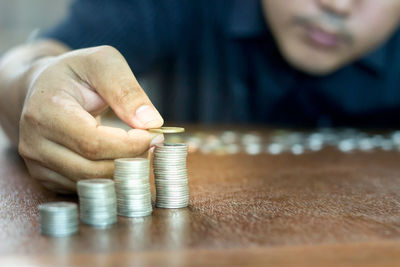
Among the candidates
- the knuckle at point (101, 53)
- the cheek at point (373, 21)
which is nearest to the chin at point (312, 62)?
the cheek at point (373, 21)

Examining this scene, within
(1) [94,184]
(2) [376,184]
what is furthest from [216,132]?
(1) [94,184]

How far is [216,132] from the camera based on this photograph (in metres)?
2.12

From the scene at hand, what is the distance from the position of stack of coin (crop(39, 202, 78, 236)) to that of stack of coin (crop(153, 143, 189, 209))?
192 mm

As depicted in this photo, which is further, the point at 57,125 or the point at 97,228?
the point at 57,125

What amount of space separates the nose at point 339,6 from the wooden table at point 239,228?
0.86 m

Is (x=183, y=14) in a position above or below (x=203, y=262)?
above

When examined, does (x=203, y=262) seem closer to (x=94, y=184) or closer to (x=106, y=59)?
(x=94, y=184)

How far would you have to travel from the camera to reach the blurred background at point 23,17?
527 cm

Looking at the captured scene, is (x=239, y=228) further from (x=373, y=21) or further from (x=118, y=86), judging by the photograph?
(x=373, y=21)

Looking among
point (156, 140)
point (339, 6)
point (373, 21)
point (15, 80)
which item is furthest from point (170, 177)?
point (373, 21)

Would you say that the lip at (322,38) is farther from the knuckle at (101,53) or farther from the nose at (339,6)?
the knuckle at (101,53)

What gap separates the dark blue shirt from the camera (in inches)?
88.8

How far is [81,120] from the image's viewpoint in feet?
2.51

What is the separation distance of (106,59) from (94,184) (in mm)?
270
